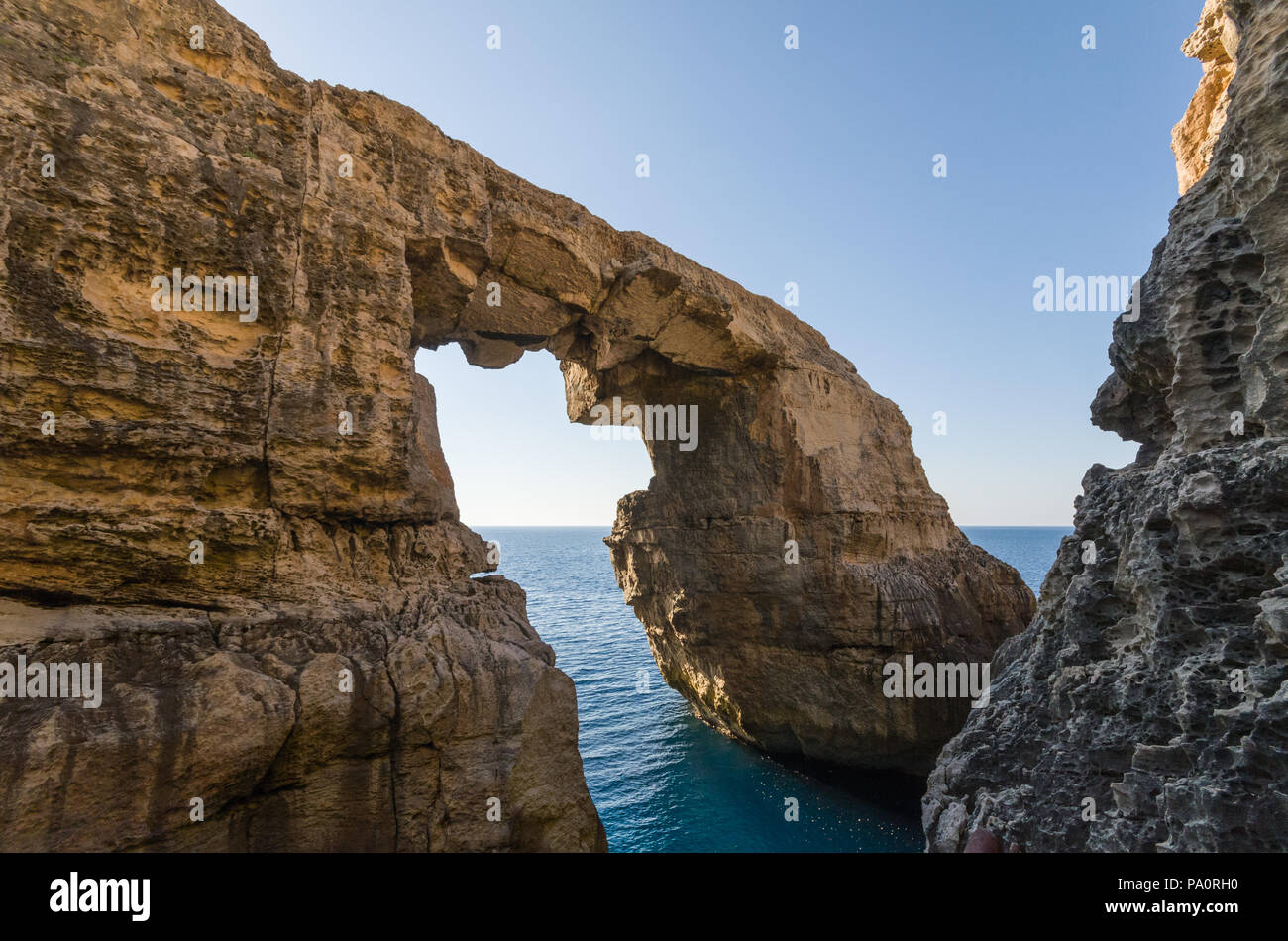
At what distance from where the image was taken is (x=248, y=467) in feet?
19.5

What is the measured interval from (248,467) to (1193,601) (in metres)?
8.39

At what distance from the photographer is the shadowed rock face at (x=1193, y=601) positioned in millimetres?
3625

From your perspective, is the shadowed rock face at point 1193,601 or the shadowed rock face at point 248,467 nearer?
the shadowed rock face at point 1193,601

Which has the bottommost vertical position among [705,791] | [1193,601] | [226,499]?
[705,791]

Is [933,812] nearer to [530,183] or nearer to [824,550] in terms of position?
[824,550]

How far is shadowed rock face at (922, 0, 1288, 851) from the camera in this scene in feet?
11.9

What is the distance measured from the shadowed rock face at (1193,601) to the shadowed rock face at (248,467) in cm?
481

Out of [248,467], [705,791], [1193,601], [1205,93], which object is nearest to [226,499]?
[248,467]

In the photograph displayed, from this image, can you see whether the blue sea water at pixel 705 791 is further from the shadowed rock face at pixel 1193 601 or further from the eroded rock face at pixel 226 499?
the shadowed rock face at pixel 1193 601

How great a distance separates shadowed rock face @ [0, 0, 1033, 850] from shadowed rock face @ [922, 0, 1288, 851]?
4809 mm

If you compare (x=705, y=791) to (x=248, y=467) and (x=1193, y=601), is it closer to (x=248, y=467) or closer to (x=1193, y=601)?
(x=1193, y=601)

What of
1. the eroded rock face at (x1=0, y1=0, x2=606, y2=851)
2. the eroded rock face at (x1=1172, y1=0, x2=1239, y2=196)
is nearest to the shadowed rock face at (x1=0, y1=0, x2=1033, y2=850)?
the eroded rock face at (x1=0, y1=0, x2=606, y2=851)

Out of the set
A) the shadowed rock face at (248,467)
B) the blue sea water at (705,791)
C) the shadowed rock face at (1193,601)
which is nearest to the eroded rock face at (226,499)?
the shadowed rock face at (248,467)

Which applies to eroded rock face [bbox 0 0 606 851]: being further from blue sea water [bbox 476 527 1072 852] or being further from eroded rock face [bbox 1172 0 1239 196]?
eroded rock face [bbox 1172 0 1239 196]
